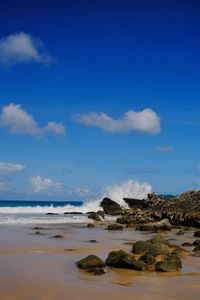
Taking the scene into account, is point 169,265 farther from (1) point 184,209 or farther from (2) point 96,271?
(1) point 184,209

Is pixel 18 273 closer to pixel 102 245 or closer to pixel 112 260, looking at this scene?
pixel 112 260

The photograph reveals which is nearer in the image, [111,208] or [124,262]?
[124,262]

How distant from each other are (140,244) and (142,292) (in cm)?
553

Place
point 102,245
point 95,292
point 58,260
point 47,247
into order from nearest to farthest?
point 95,292, point 58,260, point 47,247, point 102,245

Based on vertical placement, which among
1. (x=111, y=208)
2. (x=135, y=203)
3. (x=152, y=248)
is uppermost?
(x=135, y=203)

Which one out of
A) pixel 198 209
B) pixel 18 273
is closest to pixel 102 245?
pixel 18 273

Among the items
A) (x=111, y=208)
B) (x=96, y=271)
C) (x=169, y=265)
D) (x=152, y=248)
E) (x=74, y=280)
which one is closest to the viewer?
(x=74, y=280)

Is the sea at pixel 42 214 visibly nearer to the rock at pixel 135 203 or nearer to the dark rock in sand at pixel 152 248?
the rock at pixel 135 203

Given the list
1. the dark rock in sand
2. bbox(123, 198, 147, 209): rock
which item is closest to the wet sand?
the dark rock in sand

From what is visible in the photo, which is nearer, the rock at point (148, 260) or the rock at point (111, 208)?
the rock at point (148, 260)

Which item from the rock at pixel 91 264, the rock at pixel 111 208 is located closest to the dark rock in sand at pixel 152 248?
the rock at pixel 91 264

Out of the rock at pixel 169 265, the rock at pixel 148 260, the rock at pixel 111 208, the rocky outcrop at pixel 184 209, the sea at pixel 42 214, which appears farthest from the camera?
the rock at pixel 111 208

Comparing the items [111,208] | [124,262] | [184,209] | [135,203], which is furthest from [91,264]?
[135,203]

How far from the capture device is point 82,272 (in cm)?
1098
